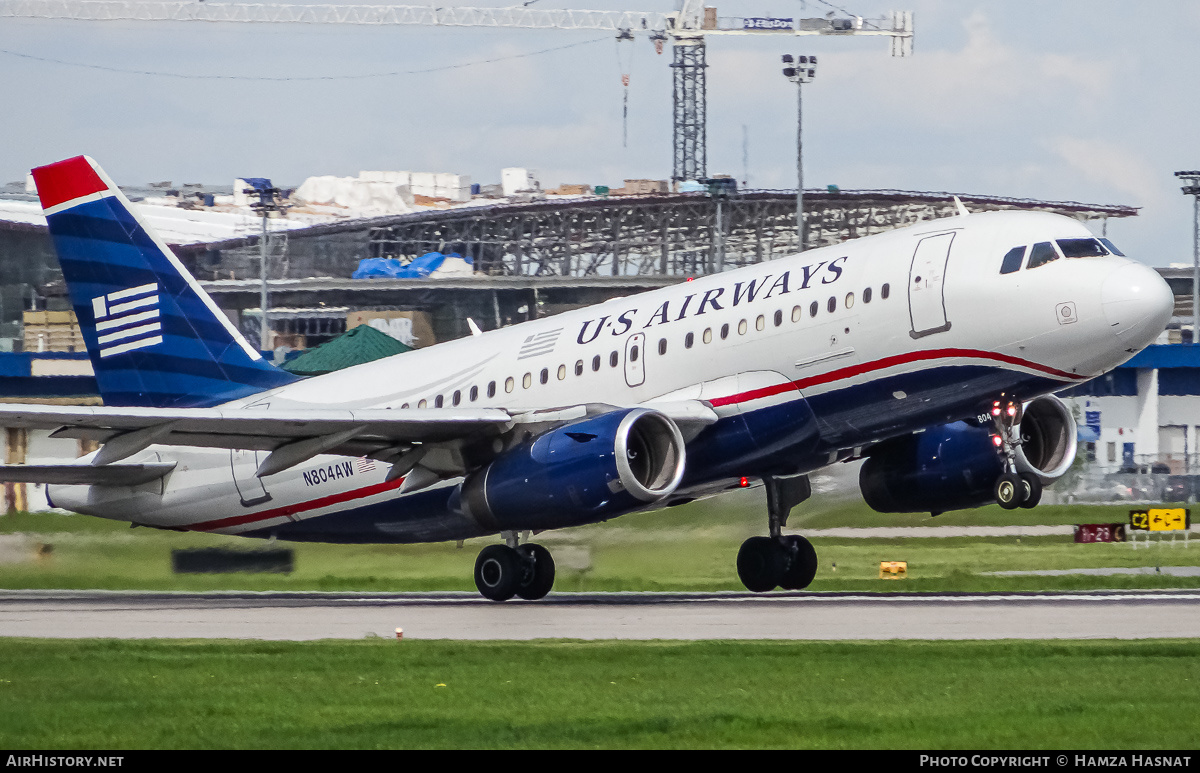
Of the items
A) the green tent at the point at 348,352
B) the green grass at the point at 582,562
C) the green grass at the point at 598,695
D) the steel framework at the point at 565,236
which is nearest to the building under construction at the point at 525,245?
the steel framework at the point at 565,236

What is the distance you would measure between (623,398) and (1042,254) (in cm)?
754

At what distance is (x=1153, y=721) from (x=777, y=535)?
1680cm

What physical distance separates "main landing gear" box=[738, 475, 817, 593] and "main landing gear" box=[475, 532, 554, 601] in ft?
13.4

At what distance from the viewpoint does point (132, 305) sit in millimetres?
32938

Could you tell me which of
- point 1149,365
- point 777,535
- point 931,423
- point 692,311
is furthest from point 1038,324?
point 1149,365

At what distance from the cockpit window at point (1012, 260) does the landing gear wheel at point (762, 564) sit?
8.04m

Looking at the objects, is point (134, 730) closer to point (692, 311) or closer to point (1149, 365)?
point (692, 311)

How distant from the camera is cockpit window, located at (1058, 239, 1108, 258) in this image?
25.0 metres

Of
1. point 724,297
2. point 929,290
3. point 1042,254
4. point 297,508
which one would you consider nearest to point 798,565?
point 724,297

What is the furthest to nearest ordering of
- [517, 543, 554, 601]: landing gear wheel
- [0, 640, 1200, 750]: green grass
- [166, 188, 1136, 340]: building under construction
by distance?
[166, 188, 1136, 340]: building under construction < [517, 543, 554, 601]: landing gear wheel < [0, 640, 1200, 750]: green grass

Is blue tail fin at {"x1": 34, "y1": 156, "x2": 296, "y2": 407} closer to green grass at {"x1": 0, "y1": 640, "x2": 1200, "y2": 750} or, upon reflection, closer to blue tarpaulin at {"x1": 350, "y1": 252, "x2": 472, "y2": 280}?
green grass at {"x1": 0, "y1": 640, "x2": 1200, "y2": 750}

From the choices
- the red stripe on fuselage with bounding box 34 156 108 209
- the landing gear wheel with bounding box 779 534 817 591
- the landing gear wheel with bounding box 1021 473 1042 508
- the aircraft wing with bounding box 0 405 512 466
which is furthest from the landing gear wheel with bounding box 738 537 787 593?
the red stripe on fuselage with bounding box 34 156 108 209

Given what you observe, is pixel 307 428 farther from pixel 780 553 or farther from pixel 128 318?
pixel 780 553

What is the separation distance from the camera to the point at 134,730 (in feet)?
47.9
